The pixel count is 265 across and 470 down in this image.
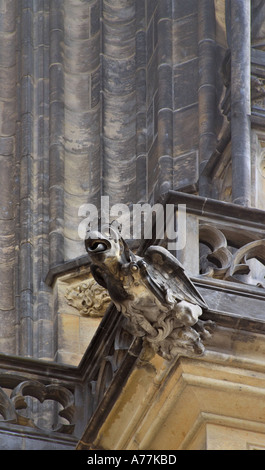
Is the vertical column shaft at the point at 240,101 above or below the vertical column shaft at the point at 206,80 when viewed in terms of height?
below

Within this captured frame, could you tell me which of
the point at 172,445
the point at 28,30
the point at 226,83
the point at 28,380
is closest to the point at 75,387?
the point at 28,380

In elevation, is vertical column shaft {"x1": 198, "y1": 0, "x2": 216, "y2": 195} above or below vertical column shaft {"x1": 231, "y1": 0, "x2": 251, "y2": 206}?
above

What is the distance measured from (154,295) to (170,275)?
0.19 meters

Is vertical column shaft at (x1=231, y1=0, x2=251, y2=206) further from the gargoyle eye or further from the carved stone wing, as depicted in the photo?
the gargoyle eye

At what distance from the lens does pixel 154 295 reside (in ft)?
36.2

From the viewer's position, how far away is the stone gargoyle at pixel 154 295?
1102cm

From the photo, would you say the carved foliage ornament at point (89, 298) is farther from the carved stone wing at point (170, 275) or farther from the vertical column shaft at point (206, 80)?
the carved stone wing at point (170, 275)

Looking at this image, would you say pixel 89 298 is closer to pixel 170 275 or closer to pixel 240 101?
pixel 240 101

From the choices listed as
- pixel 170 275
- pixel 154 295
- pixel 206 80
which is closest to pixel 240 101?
pixel 206 80

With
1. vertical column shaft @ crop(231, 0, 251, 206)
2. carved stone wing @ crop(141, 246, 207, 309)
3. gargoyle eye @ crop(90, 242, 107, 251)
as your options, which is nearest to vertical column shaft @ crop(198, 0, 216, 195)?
vertical column shaft @ crop(231, 0, 251, 206)

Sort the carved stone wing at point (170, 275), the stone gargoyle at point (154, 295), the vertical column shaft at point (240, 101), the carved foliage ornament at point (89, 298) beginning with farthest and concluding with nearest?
the carved foliage ornament at point (89, 298) → the vertical column shaft at point (240, 101) → the carved stone wing at point (170, 275) → the stone gargoyle at point (154, 295)

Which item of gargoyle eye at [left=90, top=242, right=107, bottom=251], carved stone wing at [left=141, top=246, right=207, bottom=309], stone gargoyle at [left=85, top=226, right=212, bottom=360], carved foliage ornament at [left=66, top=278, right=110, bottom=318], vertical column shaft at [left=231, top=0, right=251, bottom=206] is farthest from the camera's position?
carved foliage ornament at [left=66, top=278, right=110, bottom=318]

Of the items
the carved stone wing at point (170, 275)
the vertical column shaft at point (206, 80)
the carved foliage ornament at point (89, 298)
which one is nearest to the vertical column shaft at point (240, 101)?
the vertical column shaft at point (206, 80)

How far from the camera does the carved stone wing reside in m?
11.1
